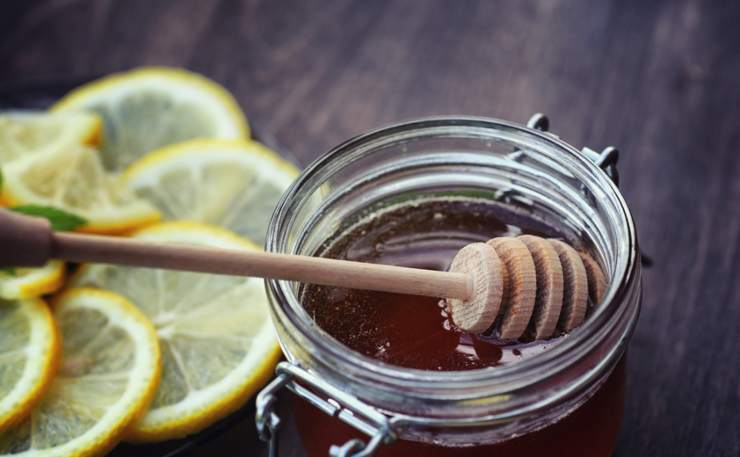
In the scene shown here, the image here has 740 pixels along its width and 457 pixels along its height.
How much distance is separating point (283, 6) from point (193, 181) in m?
0.67

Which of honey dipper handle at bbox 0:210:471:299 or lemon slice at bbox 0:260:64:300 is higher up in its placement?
honey dipper handle at bbox 0:210:471:299

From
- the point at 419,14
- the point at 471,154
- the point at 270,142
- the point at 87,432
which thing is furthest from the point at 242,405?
the point at 419,14

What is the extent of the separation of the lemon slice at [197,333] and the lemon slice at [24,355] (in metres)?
0.13

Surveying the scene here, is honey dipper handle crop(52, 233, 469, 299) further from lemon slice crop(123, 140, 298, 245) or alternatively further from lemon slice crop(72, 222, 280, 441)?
lemon slice crop(123, 140, 298, 245)

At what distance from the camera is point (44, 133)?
5.65 feet

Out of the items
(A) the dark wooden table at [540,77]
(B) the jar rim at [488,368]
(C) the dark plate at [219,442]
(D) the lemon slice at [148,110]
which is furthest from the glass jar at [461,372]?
(D) the lemon slice at [148,110]

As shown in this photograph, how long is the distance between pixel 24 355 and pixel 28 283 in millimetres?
122

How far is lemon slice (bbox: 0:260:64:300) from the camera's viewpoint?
140 centimetres

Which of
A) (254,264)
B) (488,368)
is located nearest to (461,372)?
(488,368)

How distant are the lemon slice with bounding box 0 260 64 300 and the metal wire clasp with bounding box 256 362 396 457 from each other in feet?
1.80

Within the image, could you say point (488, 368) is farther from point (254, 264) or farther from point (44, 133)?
point (44, 133)

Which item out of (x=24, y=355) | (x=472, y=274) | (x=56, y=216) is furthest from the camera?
(x=56, y=216)

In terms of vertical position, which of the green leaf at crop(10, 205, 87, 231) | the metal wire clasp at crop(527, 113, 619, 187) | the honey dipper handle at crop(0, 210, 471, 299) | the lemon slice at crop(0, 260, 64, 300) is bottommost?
the lemon slice at crop(0, 260, 64, 300)

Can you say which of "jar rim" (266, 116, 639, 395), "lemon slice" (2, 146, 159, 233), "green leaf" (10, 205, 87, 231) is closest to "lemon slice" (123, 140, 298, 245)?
"lemon slice" (2, 146, 159, 233)
